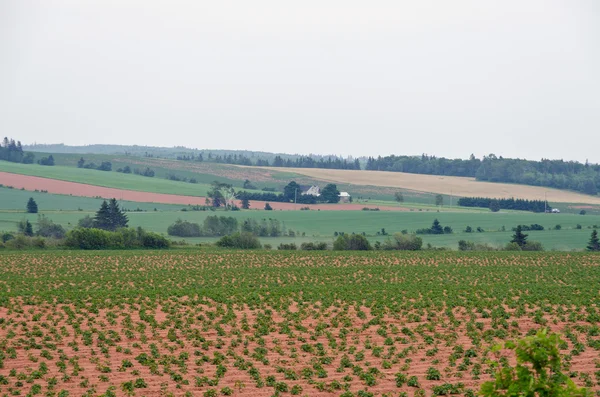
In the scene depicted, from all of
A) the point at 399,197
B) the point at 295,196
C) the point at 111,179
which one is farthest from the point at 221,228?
the point at 111,179

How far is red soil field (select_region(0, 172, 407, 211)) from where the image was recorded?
347ft

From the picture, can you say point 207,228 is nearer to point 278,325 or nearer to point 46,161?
point 278,325

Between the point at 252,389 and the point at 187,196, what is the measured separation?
310ft

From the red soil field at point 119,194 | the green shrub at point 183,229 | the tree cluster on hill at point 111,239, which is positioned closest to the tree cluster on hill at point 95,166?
the red soil field at point 119,194

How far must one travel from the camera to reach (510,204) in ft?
376

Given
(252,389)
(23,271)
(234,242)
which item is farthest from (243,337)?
(234,242)

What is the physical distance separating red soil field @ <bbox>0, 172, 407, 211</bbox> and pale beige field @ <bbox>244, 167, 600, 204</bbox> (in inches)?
965

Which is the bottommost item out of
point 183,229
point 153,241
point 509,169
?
point 183,229

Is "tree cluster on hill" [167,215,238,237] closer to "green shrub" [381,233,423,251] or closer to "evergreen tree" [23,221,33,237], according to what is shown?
"evergreen tree" [23,221,33,237]

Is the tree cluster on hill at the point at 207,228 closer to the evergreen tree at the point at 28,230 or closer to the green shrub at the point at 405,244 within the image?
the evergreen tree at the point at 28,230

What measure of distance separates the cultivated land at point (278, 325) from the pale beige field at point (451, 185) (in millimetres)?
79824

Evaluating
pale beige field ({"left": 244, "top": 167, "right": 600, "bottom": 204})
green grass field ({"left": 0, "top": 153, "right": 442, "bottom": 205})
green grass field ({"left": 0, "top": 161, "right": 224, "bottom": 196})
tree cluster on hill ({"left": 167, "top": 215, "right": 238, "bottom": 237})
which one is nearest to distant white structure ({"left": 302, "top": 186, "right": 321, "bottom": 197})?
green grass field ({"left": 0, "top": 153, "right": 442, "bottom": 205})

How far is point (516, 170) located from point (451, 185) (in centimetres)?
1918

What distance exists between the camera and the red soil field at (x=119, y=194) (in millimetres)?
105812
